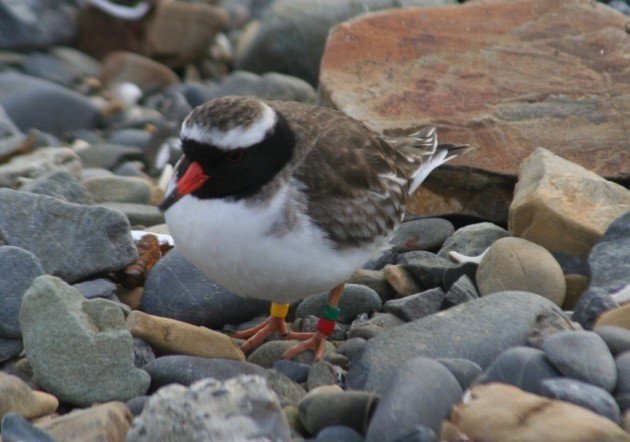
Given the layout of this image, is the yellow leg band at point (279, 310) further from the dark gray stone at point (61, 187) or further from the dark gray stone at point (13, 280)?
the dark gray stone at point (61, 187)

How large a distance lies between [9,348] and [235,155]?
1.76m

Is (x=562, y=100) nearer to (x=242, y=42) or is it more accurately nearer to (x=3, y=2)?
(x=242, y=42)

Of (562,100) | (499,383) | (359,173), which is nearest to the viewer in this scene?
(499,383)

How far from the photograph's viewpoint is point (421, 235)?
806cm

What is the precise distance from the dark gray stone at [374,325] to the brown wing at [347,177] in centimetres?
53

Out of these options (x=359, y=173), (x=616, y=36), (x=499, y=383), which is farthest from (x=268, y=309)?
(x=616, y=36)

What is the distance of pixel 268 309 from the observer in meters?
7.42

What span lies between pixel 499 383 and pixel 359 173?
2133 mm

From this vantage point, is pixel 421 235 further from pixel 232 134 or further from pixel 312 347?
pixel 232 134

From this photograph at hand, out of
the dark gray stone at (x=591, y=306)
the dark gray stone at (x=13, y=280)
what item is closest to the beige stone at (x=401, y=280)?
the dark gray stone at (x=591, y=306)

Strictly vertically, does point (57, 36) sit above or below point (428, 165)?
below

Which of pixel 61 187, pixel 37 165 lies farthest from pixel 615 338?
pixel 37 165

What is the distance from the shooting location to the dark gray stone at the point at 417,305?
679cm

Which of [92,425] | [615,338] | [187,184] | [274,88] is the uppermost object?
[187,184]
